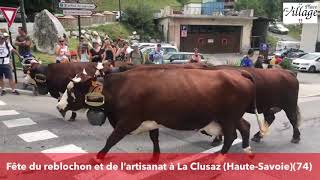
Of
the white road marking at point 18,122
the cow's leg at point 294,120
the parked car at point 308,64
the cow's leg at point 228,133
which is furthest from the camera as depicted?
the parked car at point 308,64

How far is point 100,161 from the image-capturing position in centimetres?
576

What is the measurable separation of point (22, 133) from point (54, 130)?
0.59 meters

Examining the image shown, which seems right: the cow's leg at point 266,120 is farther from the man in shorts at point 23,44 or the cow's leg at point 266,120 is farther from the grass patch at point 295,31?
the grass patch at point 295,31

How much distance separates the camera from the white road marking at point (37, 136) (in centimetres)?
734

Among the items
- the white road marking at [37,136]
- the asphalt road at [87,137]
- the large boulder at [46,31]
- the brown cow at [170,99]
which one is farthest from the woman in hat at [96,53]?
the large boulder at [46,31]

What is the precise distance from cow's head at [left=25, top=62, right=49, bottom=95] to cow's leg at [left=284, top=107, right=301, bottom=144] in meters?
4.76

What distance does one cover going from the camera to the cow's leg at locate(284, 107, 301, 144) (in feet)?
25.6

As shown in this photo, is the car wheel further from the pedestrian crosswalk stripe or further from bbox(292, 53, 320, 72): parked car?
the pedestrian crosswalk stripe

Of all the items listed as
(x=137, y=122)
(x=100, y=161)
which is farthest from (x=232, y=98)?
(x=100, y=161)

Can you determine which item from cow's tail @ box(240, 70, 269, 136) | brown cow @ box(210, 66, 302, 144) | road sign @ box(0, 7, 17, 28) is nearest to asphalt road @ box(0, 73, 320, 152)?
brown cow @ box(210, 66, 302, 144)

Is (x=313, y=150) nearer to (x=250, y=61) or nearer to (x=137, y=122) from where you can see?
(x=137, y=122)

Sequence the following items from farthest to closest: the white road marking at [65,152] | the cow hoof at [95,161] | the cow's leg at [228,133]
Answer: the white road marking at [65,152] < the cow's leg at [228,133] < the cow hoof at [95,161]

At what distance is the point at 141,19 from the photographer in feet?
141

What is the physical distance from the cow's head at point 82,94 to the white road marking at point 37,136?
1463 millimetres
